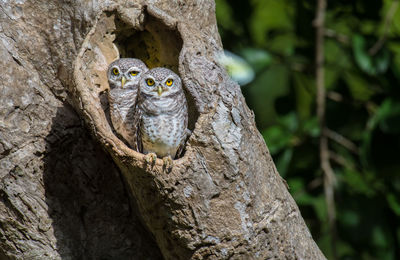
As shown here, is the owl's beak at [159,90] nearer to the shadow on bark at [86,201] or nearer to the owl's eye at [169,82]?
the owl's eye at [169,82]

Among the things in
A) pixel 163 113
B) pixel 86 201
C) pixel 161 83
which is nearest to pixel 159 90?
pixel 161 83

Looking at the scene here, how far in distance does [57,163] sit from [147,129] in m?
0.64

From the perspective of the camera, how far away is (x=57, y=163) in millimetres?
3432

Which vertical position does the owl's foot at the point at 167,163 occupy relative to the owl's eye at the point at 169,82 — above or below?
below

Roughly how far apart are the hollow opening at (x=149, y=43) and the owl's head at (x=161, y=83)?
7 cm

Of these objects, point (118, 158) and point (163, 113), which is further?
point (163, 113)

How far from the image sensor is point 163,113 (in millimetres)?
3234

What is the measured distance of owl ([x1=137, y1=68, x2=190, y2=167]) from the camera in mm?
3168

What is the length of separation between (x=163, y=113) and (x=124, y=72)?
1.12 feet

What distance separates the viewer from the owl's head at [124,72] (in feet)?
10.8

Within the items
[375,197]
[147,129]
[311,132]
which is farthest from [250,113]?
[375,197]

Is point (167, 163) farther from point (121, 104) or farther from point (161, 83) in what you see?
point (121, 104)

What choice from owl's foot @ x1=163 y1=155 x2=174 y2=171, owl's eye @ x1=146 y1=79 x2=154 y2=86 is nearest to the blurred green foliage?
owl's eye @ x1=146 y1=79 x2=154 y2=86

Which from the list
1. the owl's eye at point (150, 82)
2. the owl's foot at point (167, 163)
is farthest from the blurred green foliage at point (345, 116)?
the owl's foot at point (167, 163)
